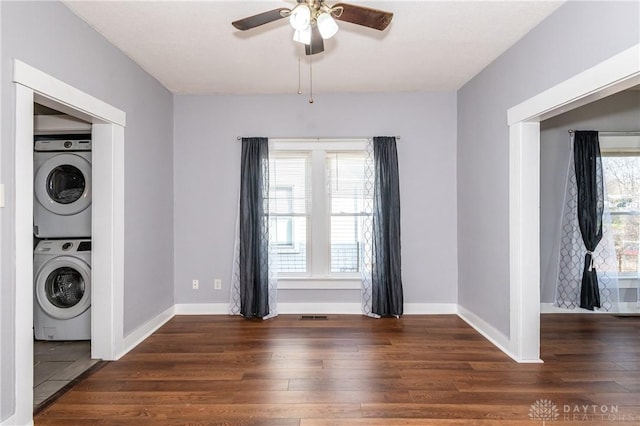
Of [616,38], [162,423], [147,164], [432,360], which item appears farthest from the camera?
[147,164]

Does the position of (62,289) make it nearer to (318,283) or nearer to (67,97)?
(67,97)

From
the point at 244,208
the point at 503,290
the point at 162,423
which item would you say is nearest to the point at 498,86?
the point at 503,290

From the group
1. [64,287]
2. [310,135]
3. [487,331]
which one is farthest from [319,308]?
[64,287]

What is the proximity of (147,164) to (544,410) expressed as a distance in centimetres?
394

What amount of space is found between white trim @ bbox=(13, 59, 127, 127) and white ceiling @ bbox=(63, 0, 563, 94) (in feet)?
1.90

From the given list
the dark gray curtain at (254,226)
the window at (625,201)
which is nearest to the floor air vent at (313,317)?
the dark gray curtain at (254,226)

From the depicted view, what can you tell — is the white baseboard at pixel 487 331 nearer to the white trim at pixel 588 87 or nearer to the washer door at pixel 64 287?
the white trim at pixel 588 87

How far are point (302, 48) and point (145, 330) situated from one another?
3.16 m

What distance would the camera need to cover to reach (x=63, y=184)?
11.2 ft

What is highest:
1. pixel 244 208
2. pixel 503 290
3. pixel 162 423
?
pixel 244 208

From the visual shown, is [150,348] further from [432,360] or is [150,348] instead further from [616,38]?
[616,38]

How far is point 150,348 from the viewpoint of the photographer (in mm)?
3227

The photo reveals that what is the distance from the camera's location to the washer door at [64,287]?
10.7ft

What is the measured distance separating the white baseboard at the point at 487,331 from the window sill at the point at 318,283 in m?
1.25
